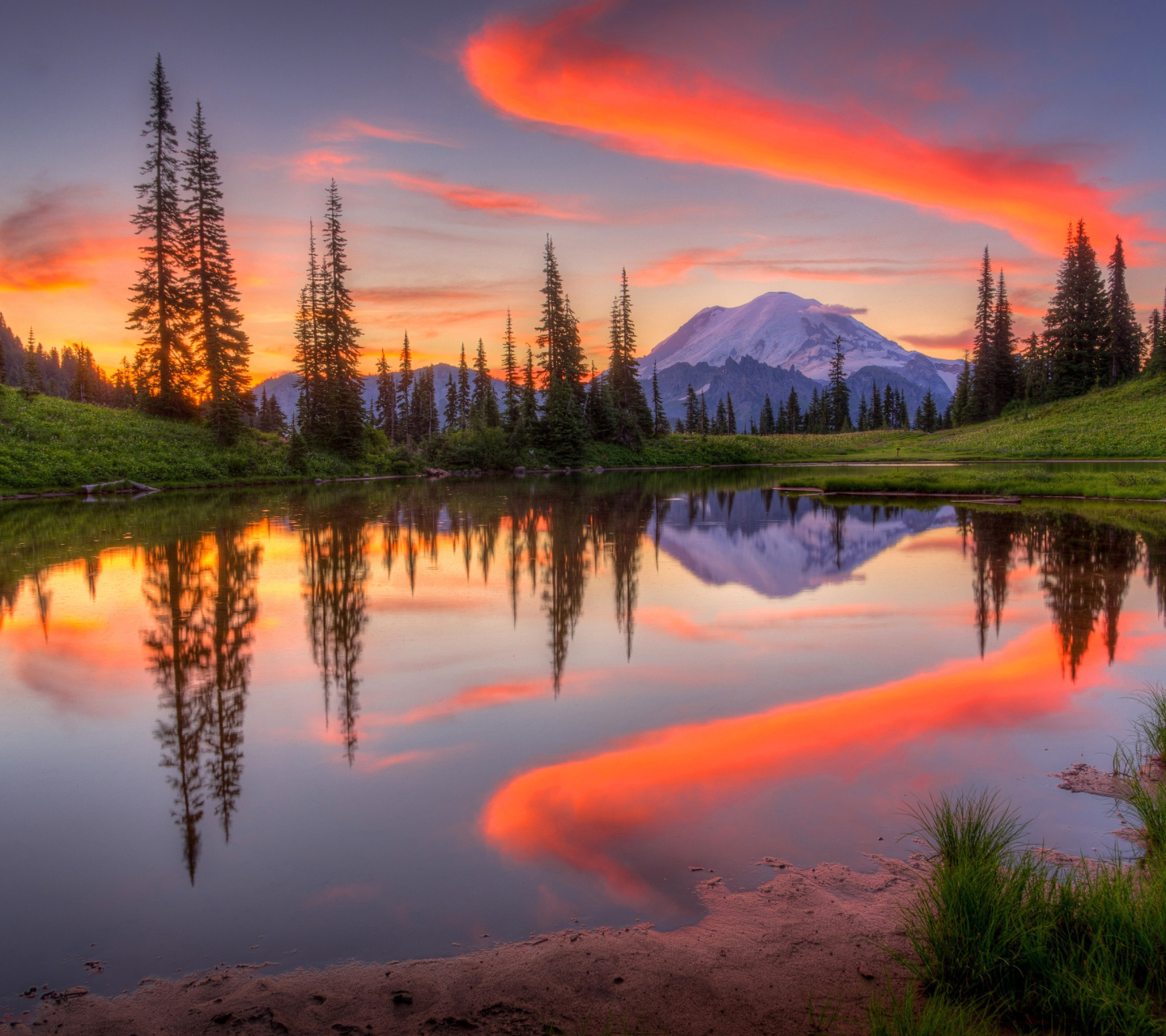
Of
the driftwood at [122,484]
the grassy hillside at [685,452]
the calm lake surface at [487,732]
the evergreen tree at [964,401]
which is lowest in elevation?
the calm lake surface at [487,732]

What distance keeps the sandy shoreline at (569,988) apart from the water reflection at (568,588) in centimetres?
87

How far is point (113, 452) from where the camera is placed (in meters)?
42.0

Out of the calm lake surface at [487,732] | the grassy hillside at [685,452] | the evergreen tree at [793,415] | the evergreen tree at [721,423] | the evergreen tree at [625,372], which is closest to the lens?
the calm lake surface at [487,732]

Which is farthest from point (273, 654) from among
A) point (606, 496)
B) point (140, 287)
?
point (140, 287)

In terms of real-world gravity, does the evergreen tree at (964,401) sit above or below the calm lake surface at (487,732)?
above

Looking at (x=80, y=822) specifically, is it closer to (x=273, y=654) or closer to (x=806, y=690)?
(x=273, y=654)

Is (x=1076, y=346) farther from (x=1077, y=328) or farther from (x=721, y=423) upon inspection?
(x=721, y=423)

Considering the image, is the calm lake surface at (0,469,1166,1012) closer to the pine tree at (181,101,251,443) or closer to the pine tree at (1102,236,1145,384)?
the pine tree at (181,101,251,443)

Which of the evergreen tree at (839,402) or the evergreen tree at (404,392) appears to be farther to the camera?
the evergreen tree at (839,402)

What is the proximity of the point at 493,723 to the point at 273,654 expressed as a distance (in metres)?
4.00

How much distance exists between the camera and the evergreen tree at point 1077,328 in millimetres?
80000

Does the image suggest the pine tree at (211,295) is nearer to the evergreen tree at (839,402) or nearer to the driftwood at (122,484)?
the driftwood at (122,484)

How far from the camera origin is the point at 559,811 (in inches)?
227

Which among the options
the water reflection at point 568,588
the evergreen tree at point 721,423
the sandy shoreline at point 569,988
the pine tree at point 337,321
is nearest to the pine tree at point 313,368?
the pine tree at point 337,321
